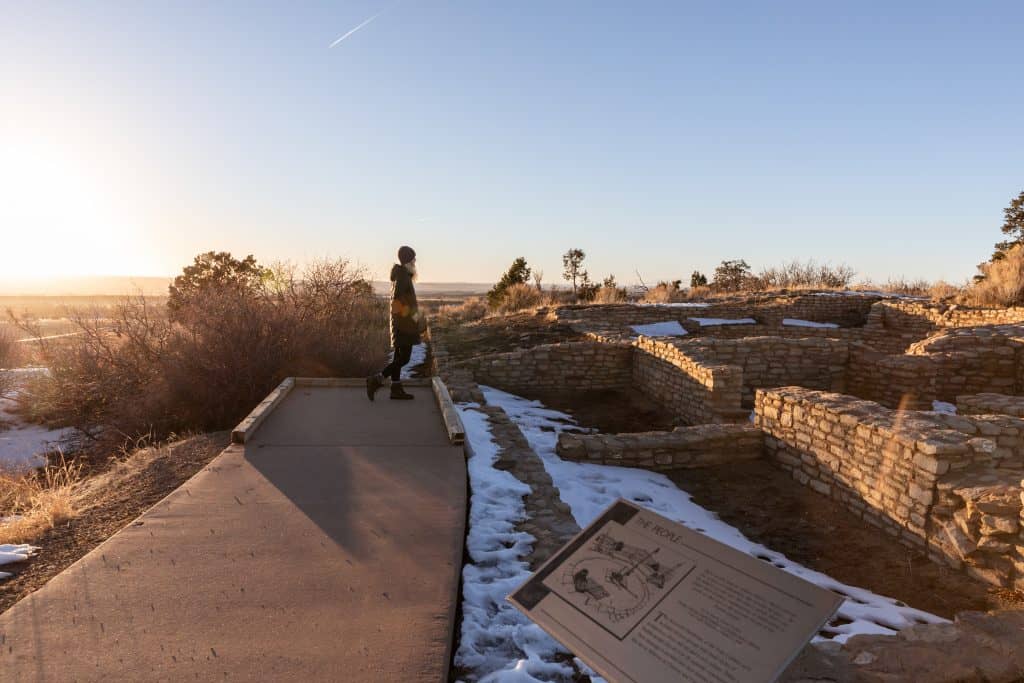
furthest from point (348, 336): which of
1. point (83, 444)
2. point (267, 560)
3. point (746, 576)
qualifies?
point (746, 576)

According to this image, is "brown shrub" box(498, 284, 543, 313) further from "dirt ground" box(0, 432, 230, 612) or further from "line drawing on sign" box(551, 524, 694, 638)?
"line drawing on sign" box(551, 524, 694, 638)

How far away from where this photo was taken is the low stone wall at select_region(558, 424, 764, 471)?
23.6 feet

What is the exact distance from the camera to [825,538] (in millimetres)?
5523

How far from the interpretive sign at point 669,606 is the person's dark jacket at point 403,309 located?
502 cm

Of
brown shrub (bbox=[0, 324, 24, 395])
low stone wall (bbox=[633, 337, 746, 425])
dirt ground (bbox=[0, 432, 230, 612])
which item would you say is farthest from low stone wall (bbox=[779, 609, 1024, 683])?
brown shrub (bbox=[0, 324, 24, 395])

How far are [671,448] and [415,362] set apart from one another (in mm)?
8368

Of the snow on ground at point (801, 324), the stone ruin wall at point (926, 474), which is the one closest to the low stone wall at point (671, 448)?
the stone ruin wall at point (926, 474)

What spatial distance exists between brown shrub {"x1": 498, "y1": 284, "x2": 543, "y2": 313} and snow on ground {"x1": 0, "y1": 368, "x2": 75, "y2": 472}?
58.0 feet

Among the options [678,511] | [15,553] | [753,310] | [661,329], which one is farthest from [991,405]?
[753,310]

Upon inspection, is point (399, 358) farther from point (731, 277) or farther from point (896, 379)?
point (731, 277)

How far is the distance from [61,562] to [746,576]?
4448 mm

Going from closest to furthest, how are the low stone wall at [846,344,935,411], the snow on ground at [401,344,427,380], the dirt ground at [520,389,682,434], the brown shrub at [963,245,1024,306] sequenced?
the dirt ground at [520,389,682,434] < the low stone wall at [846,344,935,411] < the snow on ground at [401,344,427,380] < the brown shrub at [963,245,1024,306]

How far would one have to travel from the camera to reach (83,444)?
9.63 m

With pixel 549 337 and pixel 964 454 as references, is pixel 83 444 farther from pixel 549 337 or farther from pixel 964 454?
pixel 964 454
